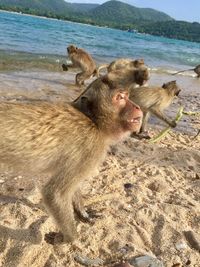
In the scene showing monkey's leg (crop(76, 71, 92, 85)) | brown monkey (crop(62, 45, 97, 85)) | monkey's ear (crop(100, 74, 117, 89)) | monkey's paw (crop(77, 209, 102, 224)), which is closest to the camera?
monkey's ear (crop(100, 74, 117, 89))

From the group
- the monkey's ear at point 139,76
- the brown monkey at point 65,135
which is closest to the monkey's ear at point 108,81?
the brown monkey at point 65,135

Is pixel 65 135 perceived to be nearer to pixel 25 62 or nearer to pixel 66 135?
pixel 66 135

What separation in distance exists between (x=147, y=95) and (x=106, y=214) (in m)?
4.46

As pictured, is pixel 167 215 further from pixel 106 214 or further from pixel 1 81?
pixel 1 81

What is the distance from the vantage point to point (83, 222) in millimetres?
4418

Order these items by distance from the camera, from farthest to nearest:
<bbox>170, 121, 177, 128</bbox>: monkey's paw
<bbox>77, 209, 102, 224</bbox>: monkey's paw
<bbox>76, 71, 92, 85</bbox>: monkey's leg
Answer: <bbox>76, 71, 92, 85</bbox>: monkey's leg < <bbox>170, 121, 177, 128</bbox>: monkey's paw < <bbox>77, 209, 102, 224</bbox>: monkey's paw

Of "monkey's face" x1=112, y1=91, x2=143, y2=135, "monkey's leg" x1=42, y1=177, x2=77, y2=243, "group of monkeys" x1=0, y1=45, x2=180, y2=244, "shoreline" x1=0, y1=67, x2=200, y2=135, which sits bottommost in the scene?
"shoreline" x1=0, y1=67, x2=200, y2=135

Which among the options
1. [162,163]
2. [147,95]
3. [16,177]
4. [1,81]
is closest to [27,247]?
[16,177]

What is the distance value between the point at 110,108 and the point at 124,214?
4.21ft

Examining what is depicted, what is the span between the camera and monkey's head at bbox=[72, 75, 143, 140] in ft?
12.2

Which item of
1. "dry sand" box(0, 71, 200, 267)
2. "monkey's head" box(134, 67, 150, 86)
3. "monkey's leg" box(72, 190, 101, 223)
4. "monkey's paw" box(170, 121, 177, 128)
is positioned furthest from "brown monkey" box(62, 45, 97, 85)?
"monkey's leg" box(72, 190, 101, 223)

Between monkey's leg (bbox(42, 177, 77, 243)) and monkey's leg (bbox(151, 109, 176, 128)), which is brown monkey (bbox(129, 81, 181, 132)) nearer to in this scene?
monkey's leg (bbox(151, 109, 176, 128))

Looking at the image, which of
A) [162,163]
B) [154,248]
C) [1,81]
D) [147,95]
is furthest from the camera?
[1,81]

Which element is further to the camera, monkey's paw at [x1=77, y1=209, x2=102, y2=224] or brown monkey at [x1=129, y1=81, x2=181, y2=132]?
brown monkey at [x1=129, y1=81, x2=181, y2=132]
